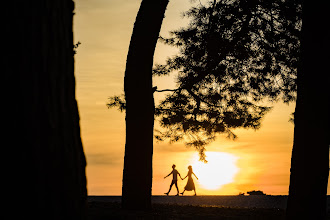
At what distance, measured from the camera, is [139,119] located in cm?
1069

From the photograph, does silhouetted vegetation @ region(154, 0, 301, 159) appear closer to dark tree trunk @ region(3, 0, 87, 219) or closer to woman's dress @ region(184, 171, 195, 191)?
woman's dress @ region(184, 171, 195, 191)

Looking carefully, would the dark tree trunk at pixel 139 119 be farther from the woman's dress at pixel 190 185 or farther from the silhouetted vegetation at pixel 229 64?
the woman's dress at pixel 190 185

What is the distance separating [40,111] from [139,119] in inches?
310

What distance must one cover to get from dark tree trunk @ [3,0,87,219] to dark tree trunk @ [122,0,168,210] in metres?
7.62

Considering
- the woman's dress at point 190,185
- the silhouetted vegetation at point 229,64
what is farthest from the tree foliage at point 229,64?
the woman's dress at point 190,185

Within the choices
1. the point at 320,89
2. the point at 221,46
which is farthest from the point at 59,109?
the point at 221,46

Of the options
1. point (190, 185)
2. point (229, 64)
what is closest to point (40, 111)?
point (229, 64)

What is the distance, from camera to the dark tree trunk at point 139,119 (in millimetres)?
10680

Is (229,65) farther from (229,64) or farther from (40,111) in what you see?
(40,111)

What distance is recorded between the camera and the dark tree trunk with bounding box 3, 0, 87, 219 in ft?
9.07

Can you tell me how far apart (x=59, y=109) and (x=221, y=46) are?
12.5m

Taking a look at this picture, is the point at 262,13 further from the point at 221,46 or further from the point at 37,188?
the point at 37,188

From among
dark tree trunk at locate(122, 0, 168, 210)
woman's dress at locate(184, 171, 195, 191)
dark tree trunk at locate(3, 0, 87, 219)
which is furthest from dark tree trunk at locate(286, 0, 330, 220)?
woman's dress at locate(184, 171, 195, 191)

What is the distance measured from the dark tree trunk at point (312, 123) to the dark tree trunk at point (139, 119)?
11.5 ft
